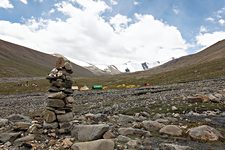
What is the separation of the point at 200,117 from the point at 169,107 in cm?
556

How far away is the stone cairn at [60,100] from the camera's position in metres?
20.7

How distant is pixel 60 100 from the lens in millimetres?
20953

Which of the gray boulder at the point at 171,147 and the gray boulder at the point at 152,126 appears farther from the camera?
the gray boulder at the point at 152,126

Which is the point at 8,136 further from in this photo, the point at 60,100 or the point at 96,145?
the point at 96,145

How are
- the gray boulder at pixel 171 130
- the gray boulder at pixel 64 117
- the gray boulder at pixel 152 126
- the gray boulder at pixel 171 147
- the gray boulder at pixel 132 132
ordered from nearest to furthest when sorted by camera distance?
the gray boulder at pixel 171 147, the gray boulder at pixel 132 132, the gray boulder at pixel 64 117, the gray boulder at pixel 171 130, the gray boulder at pixel 152 126

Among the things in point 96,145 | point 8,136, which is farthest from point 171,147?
point 8,136

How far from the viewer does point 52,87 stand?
21.5m

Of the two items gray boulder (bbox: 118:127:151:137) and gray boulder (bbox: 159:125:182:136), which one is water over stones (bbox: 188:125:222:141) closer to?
gray boulder (bbox: 159:125:182:136)

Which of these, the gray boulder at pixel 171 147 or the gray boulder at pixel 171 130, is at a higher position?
the gray boulder at pixel 171 130

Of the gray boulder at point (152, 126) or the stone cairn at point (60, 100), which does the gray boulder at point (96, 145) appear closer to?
the stone cairn at point (60, 100)

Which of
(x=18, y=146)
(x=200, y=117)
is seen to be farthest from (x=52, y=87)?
(x=200, y=117)

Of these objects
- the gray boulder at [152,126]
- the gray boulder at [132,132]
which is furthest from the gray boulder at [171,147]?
the gray boulder at [152,126]

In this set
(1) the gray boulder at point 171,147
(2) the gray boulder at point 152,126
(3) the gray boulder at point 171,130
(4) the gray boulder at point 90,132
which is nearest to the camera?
(1) the gray boulder at point 171,147

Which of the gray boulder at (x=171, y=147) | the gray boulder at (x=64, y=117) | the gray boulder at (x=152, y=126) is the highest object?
the gray boulder at (x=64, y=117)
